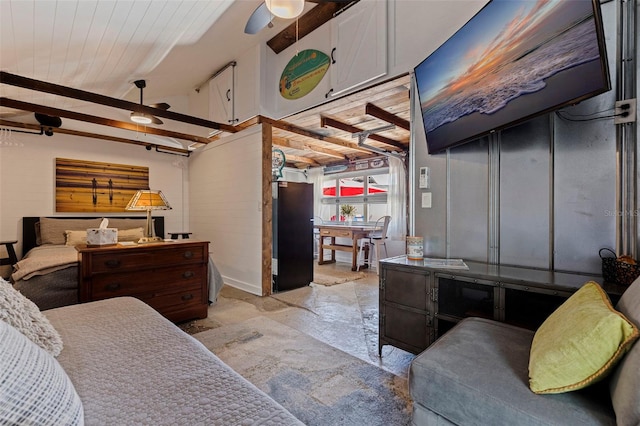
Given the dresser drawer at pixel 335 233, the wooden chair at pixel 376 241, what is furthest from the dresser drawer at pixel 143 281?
the wooden chair at pixel 376 241

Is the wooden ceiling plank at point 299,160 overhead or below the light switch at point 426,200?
overhead

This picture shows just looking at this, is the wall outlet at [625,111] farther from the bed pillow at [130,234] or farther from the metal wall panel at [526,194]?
the bed pillow at [130,234]

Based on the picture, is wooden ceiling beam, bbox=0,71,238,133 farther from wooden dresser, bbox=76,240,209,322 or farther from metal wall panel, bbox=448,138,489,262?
metal wall panel, bbox=448,138,489,262

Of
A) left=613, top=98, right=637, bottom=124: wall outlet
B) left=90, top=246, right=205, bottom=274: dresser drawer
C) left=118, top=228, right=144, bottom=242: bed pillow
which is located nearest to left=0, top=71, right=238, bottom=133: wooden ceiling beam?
left=90, top=246, right=205, bottom=274: dresser drawer

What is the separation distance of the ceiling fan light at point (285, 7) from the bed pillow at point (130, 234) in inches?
155

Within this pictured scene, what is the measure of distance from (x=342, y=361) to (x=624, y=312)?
1.64m

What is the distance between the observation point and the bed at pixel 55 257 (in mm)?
2557

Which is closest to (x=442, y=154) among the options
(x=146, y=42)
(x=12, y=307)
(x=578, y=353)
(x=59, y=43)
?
(x=578, y=353)

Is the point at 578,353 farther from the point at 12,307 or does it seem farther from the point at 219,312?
the point at 219,312

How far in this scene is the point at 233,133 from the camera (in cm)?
444

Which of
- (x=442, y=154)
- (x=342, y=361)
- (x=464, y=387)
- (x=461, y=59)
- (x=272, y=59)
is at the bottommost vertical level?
(x=342, y=361)

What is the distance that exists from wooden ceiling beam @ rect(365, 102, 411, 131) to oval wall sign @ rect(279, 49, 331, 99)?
0.72 metres

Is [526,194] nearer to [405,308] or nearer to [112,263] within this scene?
[405,308]

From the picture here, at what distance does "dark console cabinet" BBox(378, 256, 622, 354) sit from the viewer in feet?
5.44
